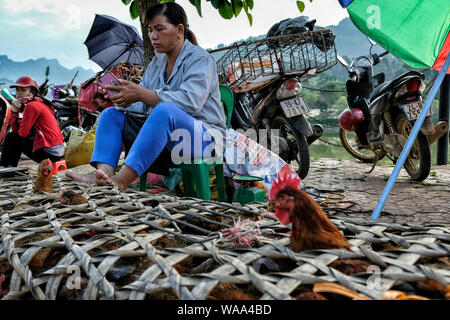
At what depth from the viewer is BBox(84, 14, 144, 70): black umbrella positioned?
564 centimetres

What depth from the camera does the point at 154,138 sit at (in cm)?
182

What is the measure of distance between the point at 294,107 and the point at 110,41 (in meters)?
3.82

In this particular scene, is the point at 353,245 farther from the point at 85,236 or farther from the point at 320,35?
the point at 320,35

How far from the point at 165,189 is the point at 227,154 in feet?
1.98

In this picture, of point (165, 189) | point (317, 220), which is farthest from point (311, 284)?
point (165, 189)

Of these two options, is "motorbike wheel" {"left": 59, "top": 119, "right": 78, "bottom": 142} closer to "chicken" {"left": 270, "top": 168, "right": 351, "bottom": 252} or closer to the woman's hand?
the woman's hand

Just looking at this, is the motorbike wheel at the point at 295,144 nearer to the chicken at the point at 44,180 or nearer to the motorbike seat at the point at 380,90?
the motorbike seat at the point at 380,90

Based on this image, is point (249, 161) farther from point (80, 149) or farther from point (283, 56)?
point (80, 149)

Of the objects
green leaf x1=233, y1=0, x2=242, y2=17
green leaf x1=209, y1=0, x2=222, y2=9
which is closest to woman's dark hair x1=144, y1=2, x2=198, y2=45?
green leaf x1=209, y1=0, x2=222, y2=9

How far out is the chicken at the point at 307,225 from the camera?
896 millimetres

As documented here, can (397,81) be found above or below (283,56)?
below

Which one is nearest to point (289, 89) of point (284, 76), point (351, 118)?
point (284, 76)

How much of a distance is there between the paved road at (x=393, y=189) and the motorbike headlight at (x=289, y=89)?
0.88 metres
